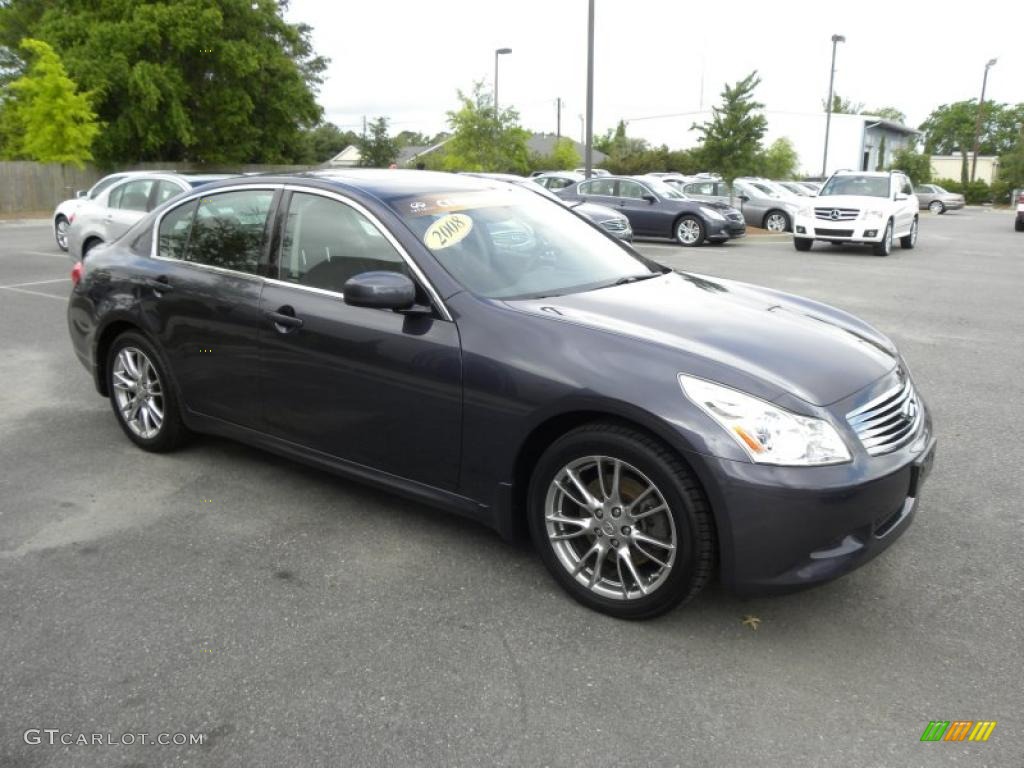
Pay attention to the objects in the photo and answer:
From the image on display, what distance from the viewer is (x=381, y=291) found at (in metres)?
3.57

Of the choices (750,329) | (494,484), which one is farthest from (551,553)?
(750,329)

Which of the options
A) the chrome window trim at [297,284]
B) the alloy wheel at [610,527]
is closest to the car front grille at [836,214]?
the chrome window trim at [297,284]

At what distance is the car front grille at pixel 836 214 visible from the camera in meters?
18.2

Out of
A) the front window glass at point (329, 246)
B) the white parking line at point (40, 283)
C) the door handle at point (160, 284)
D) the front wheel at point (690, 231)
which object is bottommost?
the white parking line at point (40, 283)

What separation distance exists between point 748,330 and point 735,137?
2673cm

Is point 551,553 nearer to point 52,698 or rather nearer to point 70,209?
point 52,698

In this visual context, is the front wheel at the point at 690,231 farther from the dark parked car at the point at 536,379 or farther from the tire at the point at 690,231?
the dark parked car at the point at 536,379

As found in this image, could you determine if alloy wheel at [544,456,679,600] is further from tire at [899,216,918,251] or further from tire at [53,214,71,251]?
tire at [899,216,918,251]

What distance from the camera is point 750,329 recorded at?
11.8 feet

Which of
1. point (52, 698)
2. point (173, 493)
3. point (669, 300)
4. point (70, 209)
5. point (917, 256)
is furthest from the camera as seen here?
point (917, 256)

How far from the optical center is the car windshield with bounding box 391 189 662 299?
385cm

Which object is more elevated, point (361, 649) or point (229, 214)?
point (229, 214)

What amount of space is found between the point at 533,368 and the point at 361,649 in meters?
1.20

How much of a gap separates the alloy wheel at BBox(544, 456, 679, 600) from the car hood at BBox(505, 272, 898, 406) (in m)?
0.49
